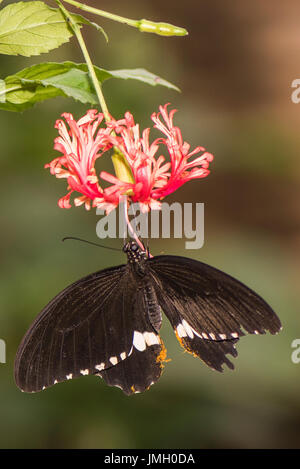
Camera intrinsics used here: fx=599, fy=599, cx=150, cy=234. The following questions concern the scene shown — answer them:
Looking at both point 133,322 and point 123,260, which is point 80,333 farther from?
point 123,260

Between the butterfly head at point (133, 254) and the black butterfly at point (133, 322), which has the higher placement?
the butterfly head at point (133, 254)

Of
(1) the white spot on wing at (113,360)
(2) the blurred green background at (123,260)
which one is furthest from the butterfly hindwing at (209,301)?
(2) the blurred green background at (123,260)

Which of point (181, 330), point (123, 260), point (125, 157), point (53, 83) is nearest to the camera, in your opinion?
point (125, 157)

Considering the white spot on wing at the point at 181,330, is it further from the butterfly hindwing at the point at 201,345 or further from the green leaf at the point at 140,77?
the green leaf at the point at 140,77

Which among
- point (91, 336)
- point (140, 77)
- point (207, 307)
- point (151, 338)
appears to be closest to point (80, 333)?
point (91, 336)

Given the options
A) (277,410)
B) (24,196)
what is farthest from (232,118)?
(277,410)

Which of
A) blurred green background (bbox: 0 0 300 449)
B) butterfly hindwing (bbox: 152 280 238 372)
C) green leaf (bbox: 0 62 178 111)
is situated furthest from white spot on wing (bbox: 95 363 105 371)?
blurred green background (bbox: 0 0 300 449)

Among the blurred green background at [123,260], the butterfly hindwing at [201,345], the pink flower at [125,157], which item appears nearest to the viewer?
the pink flower at [125,157]
